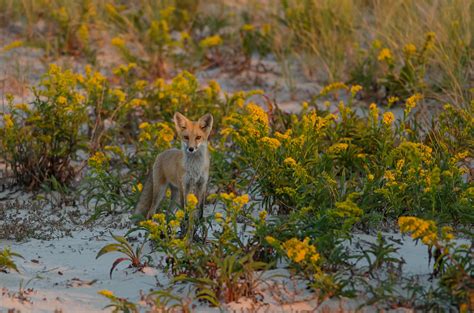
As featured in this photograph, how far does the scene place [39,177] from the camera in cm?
813

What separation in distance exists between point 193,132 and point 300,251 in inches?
76.0

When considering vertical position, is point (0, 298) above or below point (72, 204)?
below

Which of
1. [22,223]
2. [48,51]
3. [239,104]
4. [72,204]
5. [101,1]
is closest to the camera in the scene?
[22,223]

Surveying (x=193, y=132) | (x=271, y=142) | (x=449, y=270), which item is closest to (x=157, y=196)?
(x=193, y=132)

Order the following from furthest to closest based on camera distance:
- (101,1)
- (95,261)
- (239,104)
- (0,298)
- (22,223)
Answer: (101,1)
(239,104)
(22,223)
(95,261)
(0,298)

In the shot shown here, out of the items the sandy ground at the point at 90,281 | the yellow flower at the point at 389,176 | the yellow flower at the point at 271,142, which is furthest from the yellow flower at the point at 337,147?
the sandy ground at the point at 90,281

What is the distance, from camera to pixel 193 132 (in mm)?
6750

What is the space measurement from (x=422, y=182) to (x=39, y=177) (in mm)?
3820

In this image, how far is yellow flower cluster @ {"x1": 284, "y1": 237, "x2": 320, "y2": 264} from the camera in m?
5.13

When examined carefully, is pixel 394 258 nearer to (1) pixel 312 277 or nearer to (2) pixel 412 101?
(1) pixel 312 277

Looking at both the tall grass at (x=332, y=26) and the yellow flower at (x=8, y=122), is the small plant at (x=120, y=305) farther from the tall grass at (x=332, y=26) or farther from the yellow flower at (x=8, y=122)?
the tall grass at (x=332, y=26)

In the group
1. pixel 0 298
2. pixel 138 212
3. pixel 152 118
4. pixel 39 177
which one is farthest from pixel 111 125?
pixel 0 298

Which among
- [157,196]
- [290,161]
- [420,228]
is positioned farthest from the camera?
[157,196]

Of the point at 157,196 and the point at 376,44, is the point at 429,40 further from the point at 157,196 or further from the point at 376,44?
the point at 157,196
